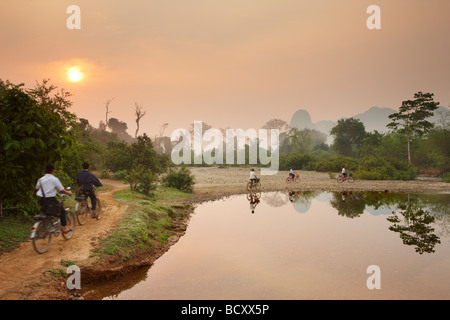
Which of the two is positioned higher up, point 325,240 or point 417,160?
point 417,160

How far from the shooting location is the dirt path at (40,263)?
6262 millimetres

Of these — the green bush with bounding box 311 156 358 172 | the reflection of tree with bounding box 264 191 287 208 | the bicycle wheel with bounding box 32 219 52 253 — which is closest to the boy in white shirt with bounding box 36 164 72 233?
the bicycle wheel with bounding box 32 219 52 253

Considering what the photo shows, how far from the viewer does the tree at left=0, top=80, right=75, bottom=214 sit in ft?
29.7

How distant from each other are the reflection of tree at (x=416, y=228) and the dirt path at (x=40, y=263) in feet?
37.5

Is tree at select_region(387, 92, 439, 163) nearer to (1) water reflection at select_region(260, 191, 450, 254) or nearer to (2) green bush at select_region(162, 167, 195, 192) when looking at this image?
(1) water reflection at select_region(260, 191, 450, 254)

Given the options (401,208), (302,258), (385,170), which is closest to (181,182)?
(401,208)

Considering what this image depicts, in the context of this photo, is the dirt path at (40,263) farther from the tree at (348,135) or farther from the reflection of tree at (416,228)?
the tree at (348,135)

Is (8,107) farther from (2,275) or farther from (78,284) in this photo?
(78,284)

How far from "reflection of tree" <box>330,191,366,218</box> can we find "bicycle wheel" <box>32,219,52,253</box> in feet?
46.9

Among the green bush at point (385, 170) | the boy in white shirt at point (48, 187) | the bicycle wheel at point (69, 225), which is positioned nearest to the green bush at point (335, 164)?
the green bush at point (385, 170)

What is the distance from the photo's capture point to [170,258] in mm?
9859

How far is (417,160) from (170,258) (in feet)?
163
